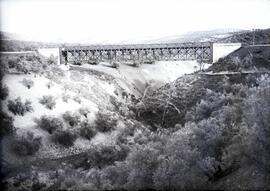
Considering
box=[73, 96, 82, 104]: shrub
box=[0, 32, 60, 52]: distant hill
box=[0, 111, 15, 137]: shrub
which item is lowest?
box=[0, 111, 15, 137]: shrub

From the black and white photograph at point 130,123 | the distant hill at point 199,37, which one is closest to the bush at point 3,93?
the black and white photograph at point 130,123

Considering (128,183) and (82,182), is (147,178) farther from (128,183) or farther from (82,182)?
(82,182)

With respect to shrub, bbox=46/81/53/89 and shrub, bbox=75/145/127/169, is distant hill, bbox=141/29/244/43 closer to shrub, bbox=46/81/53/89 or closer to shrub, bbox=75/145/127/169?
shrub, bbox=46/81/53/89

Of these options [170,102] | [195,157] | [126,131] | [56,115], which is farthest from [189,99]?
[195,157]

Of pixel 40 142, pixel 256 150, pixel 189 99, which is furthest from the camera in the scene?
pixel 189 99

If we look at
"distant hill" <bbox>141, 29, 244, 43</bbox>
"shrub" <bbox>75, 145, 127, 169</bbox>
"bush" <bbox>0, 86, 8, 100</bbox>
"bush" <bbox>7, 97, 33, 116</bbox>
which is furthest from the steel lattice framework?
"distant hill" <bbox>141, 29, 244, 43</bbox>

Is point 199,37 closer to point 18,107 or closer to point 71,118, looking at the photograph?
point 71,118
